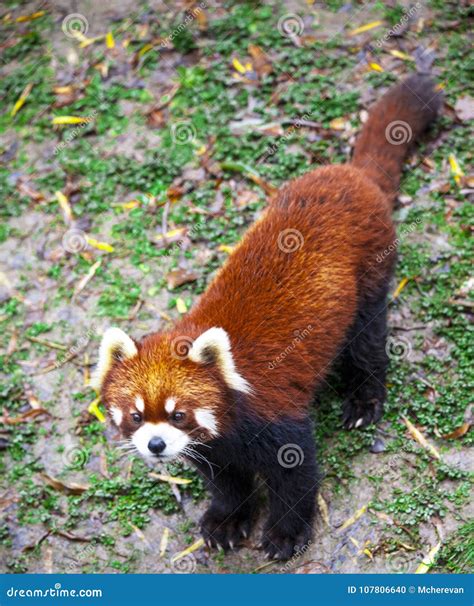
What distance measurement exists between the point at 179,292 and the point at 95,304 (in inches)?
27.0

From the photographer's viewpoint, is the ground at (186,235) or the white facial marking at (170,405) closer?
the white facial marking at (170,405)

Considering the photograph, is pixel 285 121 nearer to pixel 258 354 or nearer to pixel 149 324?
pixel 149 324

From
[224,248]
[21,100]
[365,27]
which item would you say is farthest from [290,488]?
[21,100]

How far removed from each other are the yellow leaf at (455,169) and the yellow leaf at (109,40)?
3.50 m

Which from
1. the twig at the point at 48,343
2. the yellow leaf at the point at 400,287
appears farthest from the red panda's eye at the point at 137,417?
the yellow leaf at the point at 400,287

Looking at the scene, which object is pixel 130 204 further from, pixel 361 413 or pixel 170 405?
pixel 170 405

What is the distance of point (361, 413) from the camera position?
5.12 meters

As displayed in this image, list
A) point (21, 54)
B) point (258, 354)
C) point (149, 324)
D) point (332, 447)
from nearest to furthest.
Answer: point (258, 354) < point (332, 447) < point (149, 324) < point (21, 54)

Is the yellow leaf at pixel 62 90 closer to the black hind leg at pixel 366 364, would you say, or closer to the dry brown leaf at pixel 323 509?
the black hind leg at pixel 366 364

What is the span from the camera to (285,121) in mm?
6672

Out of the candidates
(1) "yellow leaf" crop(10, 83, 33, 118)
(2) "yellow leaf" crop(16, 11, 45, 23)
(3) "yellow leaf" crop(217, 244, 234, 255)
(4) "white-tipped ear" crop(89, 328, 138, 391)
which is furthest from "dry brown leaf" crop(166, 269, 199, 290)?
(2) "yellow leaf" crop(16, 11, 45, 23)

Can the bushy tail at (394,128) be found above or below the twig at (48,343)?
above

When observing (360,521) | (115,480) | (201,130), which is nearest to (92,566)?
(115,480)

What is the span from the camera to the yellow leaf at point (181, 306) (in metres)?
5.89
